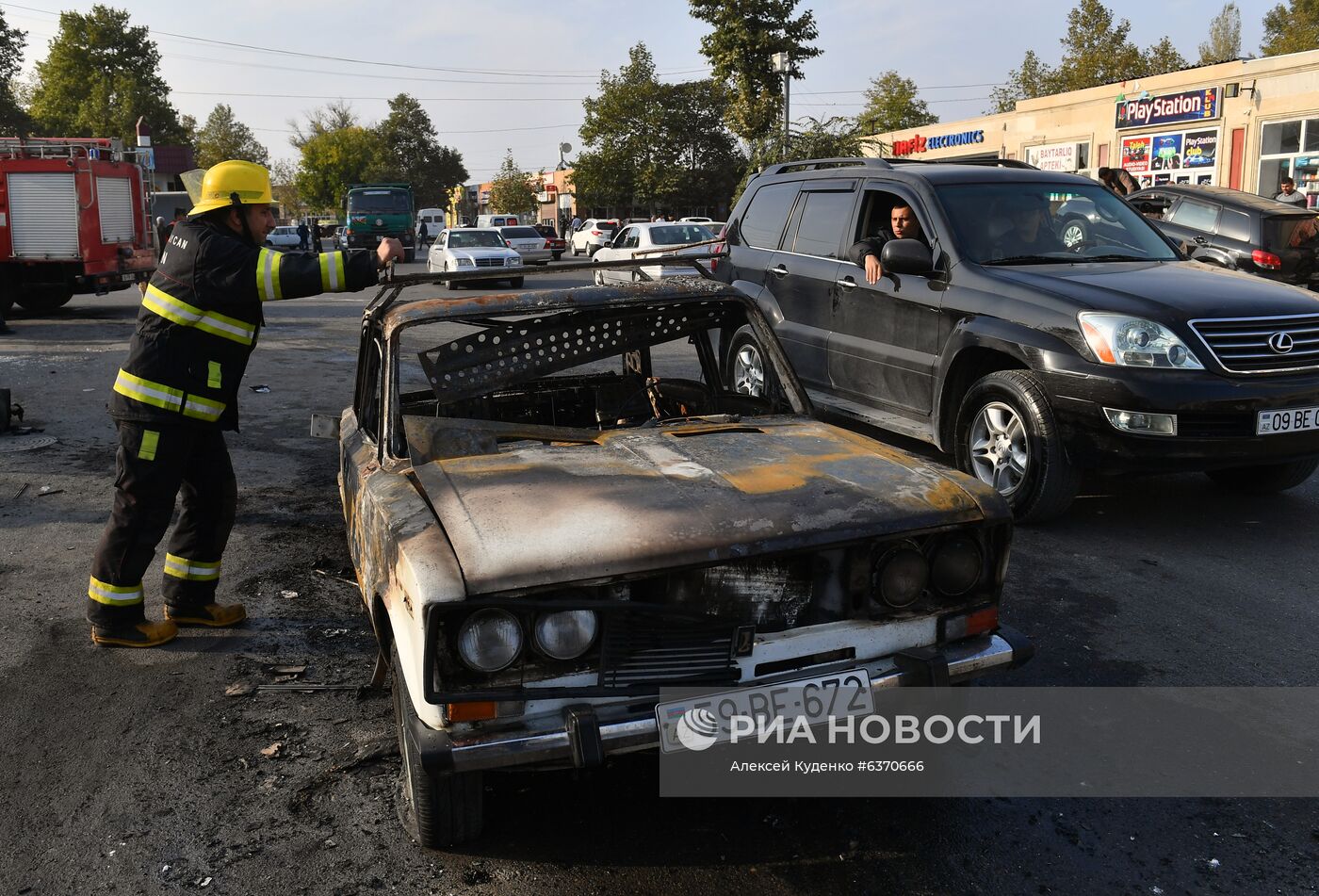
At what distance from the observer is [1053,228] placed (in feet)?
21.4

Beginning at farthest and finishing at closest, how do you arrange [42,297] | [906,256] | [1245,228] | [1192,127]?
[1192,127] → [42,297] → [1245,228] → [906,256]

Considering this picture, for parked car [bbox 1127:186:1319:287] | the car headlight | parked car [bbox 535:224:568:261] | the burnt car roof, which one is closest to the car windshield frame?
the car headlight

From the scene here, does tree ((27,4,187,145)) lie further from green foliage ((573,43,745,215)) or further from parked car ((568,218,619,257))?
parked car ((568,218,619,257))

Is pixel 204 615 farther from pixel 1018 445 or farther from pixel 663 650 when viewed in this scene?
pixel 1018 445

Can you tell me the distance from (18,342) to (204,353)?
12.5 m

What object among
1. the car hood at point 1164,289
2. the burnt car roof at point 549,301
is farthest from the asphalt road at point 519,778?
the burnt car roof at point 549,301

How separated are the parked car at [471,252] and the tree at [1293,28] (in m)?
40.4

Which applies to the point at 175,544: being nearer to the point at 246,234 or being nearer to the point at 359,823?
the point at 246,234

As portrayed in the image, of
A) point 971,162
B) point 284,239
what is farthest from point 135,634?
point 284,239

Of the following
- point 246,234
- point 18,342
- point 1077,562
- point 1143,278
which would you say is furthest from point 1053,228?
point 18,342

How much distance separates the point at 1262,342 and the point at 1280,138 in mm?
26180

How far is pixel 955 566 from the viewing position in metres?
3.06

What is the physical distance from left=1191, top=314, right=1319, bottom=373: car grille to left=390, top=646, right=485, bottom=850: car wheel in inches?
166

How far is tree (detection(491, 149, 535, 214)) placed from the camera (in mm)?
91688
